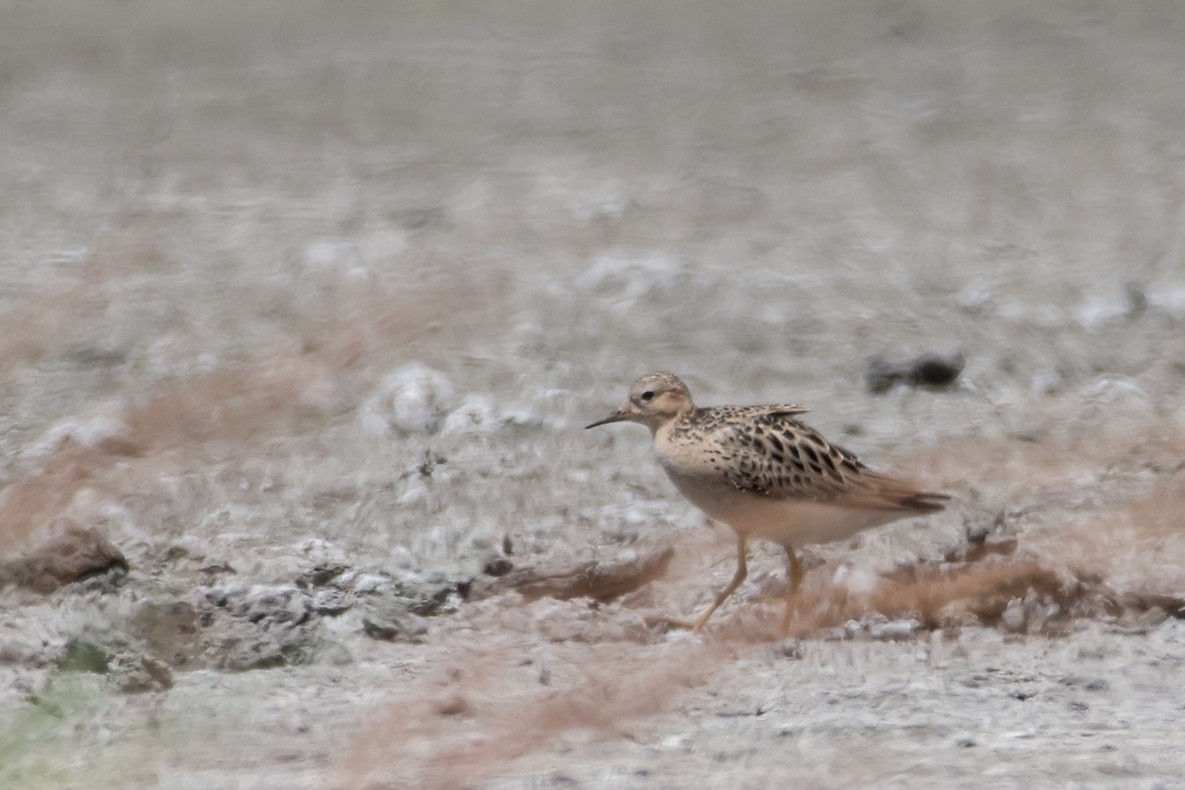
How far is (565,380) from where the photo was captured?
292 inches

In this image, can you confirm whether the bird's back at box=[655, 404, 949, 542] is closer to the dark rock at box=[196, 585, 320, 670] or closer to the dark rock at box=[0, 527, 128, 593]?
the dark rock at box=[196, 585, 320, 670]

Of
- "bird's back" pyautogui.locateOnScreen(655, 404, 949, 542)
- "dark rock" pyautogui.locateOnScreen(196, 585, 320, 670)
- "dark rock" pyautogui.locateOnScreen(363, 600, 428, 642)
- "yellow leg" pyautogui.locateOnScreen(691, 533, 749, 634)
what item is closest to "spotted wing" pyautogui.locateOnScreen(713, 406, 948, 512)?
"bird's back" pyautogui.locateOnScreen(655, 404, 949, 542)

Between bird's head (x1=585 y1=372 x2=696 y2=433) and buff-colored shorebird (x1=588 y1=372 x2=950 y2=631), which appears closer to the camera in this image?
buff-colored shorebird (x1=588 y1=372 x2=950 y2=631)

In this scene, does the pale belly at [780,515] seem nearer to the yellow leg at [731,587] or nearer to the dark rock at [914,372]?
the yellow leg at [731,587]

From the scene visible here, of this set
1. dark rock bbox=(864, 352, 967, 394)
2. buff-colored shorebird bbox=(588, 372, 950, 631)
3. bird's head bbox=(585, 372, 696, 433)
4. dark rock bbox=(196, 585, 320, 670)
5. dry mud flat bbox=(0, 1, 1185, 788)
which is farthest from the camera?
dark rock bbox=(864, 352, 967, 394)

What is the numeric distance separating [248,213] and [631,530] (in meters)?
3.63

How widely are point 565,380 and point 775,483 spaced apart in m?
2.09

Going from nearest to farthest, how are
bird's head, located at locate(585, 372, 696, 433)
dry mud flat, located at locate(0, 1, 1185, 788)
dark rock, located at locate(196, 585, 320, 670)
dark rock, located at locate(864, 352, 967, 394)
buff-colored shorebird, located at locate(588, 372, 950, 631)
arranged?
dry mud flat, located at locate(0, 1, 1185, 788), dark rock, located at locate(196, 585, 320, 670), buff-colored shorebird, located at locate(588, 372, 950, 631), bird's head, located at locate(585, 372, 696, 433), dark rock, located at locate(864, 352, 967, 394)

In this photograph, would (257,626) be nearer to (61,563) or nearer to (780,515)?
(61,563)

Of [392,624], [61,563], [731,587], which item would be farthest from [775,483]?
[61,563]

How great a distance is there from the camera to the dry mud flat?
2.47 meters

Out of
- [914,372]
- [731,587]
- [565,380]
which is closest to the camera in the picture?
[731,587]

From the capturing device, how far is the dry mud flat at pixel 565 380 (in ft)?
8.11

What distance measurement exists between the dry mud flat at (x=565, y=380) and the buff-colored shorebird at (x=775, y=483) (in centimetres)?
21
